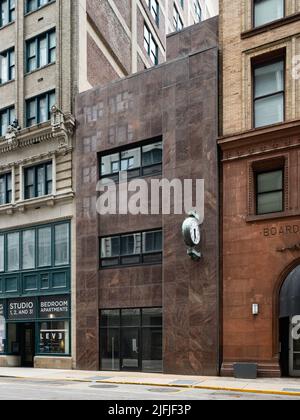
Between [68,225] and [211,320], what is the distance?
9.62 m

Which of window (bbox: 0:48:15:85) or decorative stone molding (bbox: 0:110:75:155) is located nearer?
decorative stone molding (bbox: 0:110:75:155)

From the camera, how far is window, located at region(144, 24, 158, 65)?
4175 centimetres

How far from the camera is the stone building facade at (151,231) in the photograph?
23266mm

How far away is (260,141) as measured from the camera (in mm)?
22750

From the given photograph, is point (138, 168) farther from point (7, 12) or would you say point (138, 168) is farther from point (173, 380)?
point (7, 12)

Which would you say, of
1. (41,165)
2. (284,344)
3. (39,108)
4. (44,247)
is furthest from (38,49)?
(284,344)

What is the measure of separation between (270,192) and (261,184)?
58cm

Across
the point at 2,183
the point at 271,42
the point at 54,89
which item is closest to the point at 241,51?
the point at 271,42

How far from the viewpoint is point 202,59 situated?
80.5ft

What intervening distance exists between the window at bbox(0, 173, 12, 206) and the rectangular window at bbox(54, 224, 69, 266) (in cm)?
448

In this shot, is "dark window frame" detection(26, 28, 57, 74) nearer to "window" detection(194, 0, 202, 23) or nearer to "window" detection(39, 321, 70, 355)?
"window" detection(39, 321, 70, 355)

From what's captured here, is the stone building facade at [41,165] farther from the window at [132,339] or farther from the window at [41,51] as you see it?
the window at [132,339]

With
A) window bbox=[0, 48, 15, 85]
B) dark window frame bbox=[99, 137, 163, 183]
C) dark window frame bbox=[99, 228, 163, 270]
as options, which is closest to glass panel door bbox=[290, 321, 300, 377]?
dark window frame bbox=[99, 228, 163, 270]

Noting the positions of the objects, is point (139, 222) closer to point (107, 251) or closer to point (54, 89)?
point (107, 251)
